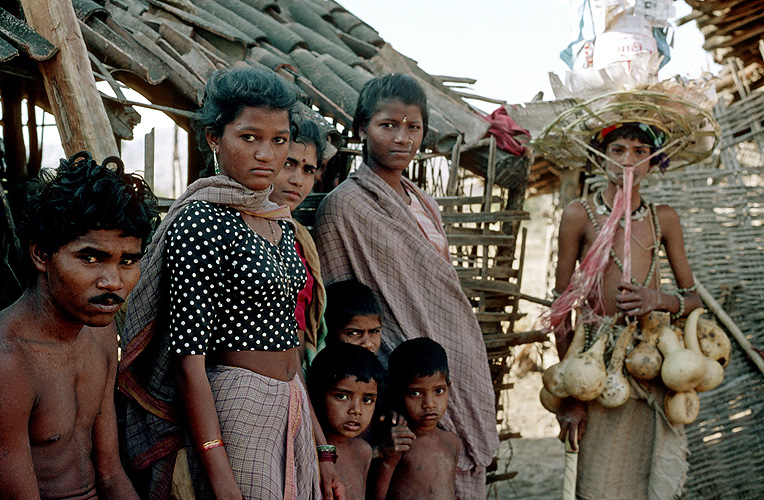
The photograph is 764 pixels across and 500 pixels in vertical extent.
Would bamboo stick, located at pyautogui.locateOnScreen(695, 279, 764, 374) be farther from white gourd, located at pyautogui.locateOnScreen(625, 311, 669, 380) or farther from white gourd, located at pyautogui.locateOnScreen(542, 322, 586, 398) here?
white gourd, located at pyautogui.locateOnScreen(542, 322, 586, 398)

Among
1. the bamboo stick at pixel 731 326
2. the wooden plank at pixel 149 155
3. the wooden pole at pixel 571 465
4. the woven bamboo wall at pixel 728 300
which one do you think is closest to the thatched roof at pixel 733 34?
the woven bamboo wall at pixel 728 300

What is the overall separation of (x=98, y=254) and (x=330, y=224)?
1.38 m

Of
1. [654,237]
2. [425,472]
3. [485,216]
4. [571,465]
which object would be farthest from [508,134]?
[425,472]

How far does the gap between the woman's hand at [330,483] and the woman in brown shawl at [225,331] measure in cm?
19

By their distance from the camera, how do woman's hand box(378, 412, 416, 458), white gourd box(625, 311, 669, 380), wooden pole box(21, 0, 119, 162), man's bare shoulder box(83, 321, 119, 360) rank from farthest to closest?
white gourd box(625, 311, 669, 380) < woman's hand box(378, 412, 416, 458) < wooden pole box(21, 0, 119, 162) < man's bare shoulder box(83, 321, 119, 360)

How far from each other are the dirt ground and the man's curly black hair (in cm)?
372

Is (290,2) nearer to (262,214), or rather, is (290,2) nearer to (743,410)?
(262,214)

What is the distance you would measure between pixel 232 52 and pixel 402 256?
1.80 m

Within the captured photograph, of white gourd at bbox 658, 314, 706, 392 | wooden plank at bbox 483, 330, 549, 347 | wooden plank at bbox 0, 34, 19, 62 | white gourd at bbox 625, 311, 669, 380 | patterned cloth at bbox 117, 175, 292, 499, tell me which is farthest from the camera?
wooden plank at bbox 483, 330, 549, 347

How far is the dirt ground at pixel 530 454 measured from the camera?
5.89 meters

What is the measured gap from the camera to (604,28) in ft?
12.3

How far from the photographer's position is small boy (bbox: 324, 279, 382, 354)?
2932 mm

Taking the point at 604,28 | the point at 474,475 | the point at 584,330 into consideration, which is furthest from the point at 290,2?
the point at 474,475

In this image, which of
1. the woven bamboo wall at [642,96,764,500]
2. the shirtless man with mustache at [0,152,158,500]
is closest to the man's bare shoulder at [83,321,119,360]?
the shirtless man with mustache at [0,152,158,500]
